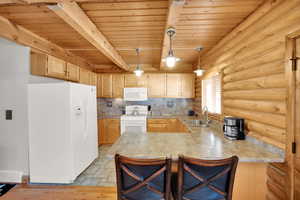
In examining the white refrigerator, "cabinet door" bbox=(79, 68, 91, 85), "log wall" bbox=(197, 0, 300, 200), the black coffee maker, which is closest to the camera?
"log wall" bbox=(197, 0, 300, 200)

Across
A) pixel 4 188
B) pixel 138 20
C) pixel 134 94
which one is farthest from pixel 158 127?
pixel 4 188

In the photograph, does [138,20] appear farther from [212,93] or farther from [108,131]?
[108,131]

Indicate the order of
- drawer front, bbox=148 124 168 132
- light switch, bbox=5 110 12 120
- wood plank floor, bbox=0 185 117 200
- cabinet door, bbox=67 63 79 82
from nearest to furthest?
wood plank floor, bbox=0 185 117 200, light switch, bbox=5 110 12 120, cabinet door, bbox=67 63 79 82, drawer front, bbox=148 124 168 132

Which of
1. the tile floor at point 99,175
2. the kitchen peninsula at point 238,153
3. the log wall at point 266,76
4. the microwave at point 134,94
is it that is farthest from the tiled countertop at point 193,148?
the microwave at point 134,94

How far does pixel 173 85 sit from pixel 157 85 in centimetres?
48

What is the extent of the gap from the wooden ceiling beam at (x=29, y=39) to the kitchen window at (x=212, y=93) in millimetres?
3173

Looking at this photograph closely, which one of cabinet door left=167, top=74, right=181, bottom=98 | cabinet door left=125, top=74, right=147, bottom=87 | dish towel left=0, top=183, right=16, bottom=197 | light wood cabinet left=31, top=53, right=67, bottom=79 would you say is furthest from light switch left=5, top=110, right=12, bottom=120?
cabinet door left=167, top=74, right=181, bottom=98

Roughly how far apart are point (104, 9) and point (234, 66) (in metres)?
1.85

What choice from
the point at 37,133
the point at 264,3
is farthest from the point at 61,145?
the point at 264,3

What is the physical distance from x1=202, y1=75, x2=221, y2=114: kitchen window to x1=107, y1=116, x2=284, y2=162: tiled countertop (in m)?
1.14

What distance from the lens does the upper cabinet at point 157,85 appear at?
4.64 meters

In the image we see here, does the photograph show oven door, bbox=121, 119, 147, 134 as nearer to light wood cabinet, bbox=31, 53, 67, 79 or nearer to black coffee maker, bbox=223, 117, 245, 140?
light wood cabinet, bbox=31, 53, 67, 79

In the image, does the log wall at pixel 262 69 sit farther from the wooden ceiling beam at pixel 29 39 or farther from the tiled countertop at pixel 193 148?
the wooden ceiling beam at pixel 29 39

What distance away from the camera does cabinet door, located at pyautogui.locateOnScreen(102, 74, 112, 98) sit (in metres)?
4.65
